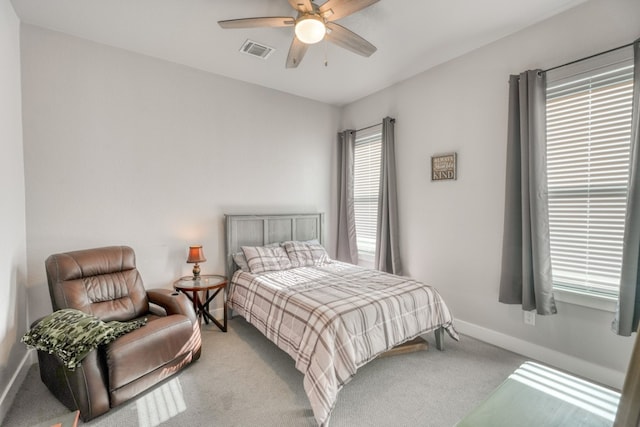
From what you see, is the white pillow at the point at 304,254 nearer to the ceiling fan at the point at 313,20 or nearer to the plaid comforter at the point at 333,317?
the plaid comforter at the point at 333,317

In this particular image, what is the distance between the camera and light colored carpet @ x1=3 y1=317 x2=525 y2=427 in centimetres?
193

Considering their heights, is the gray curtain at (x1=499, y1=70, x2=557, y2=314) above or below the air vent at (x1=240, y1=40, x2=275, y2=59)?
below

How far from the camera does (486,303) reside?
3.01m

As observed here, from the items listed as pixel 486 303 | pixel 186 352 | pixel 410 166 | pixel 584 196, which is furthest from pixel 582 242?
pixel 186 352

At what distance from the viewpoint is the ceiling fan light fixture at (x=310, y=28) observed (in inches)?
77.2

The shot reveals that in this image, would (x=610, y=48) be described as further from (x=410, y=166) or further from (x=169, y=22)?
(x=169, y=22)

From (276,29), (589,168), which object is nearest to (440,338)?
(589,168)

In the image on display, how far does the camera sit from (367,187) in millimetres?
4363

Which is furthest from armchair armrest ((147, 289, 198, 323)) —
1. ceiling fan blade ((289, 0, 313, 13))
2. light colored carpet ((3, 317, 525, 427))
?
ceiling fan blade ((289, 0, 313, 13))

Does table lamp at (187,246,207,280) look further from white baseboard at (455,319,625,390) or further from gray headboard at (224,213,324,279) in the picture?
white baseboard at (455,319,625,390)

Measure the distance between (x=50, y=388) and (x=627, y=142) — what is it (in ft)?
14.8

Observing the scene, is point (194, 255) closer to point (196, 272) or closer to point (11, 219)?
point (196, 272)

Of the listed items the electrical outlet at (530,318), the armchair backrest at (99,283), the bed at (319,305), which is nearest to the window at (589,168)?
the electrical outlet at (530,318)

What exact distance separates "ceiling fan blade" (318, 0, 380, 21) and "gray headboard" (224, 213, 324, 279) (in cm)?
239
